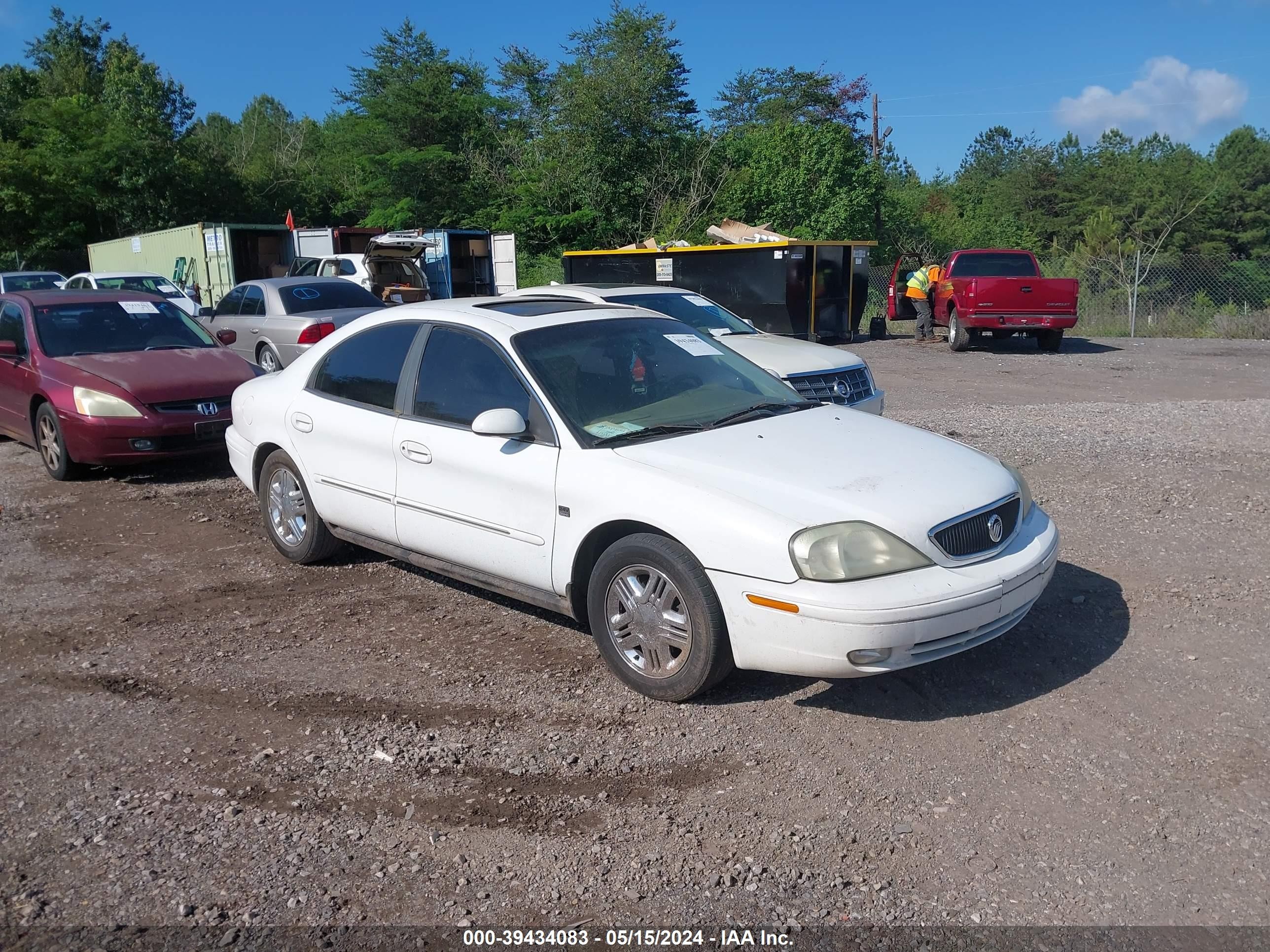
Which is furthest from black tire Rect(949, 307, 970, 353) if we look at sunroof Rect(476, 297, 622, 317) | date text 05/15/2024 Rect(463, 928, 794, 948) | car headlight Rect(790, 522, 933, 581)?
date text 05/15/2024 Rect(463, 928, 794, 948)

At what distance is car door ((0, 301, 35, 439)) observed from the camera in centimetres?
892

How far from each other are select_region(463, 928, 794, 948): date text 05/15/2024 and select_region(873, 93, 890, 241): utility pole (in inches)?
1586

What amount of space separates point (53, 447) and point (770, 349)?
240 inches

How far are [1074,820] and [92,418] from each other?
7613 millimetres

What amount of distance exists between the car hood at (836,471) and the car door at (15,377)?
22.4 ft

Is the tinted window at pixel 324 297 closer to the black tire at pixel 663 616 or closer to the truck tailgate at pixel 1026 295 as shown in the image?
the truck tailgate at pixel 1026 295

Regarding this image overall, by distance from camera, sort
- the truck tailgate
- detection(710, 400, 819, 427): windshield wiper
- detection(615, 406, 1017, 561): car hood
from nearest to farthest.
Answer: detection(615, 406, 1017, 561): car hood, detection(710, 400, 819, 427): windshield wiper, the truck tailgate

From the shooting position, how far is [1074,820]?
11.1ft

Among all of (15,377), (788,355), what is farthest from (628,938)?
(15,377)

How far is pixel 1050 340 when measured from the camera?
62.1 feet

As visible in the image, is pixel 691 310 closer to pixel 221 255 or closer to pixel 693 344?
pixel 693 344

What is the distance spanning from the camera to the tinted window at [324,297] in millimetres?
13672

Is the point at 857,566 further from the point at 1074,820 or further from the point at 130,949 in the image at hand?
the point at 130,949

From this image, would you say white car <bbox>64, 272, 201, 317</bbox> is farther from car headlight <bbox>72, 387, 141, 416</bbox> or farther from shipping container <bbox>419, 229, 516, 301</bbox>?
car headlight <bbox>72, 387, 141, 416</bbox>
